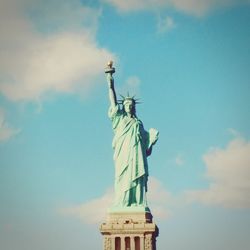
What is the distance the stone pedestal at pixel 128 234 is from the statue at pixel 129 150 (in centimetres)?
124

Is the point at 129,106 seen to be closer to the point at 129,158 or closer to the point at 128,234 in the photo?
the point at 129,158

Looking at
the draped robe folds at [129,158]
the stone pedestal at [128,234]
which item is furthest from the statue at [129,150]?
the stone pedestal at [128,234]

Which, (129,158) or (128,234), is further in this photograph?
(129,158)

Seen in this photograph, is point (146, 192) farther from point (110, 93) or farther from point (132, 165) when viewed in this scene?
point (110, 93)

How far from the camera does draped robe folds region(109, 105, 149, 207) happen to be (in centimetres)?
4325

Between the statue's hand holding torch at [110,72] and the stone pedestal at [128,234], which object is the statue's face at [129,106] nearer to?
the statue's hand holding torch at [110,72]

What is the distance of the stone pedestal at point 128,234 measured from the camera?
4150cm

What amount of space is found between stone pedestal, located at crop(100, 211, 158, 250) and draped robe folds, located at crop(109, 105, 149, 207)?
1.45m

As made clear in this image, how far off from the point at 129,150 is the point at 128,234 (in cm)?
571

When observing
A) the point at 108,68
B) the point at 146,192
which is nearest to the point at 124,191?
the point at 146,192

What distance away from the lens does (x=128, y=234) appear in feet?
136

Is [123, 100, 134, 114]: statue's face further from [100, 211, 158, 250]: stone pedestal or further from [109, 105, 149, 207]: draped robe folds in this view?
[100, 211, 158, 250]: stone pedestal

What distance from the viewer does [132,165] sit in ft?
Answer: 144

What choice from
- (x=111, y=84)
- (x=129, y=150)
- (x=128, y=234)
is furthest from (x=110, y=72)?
(x=128, y=234)
